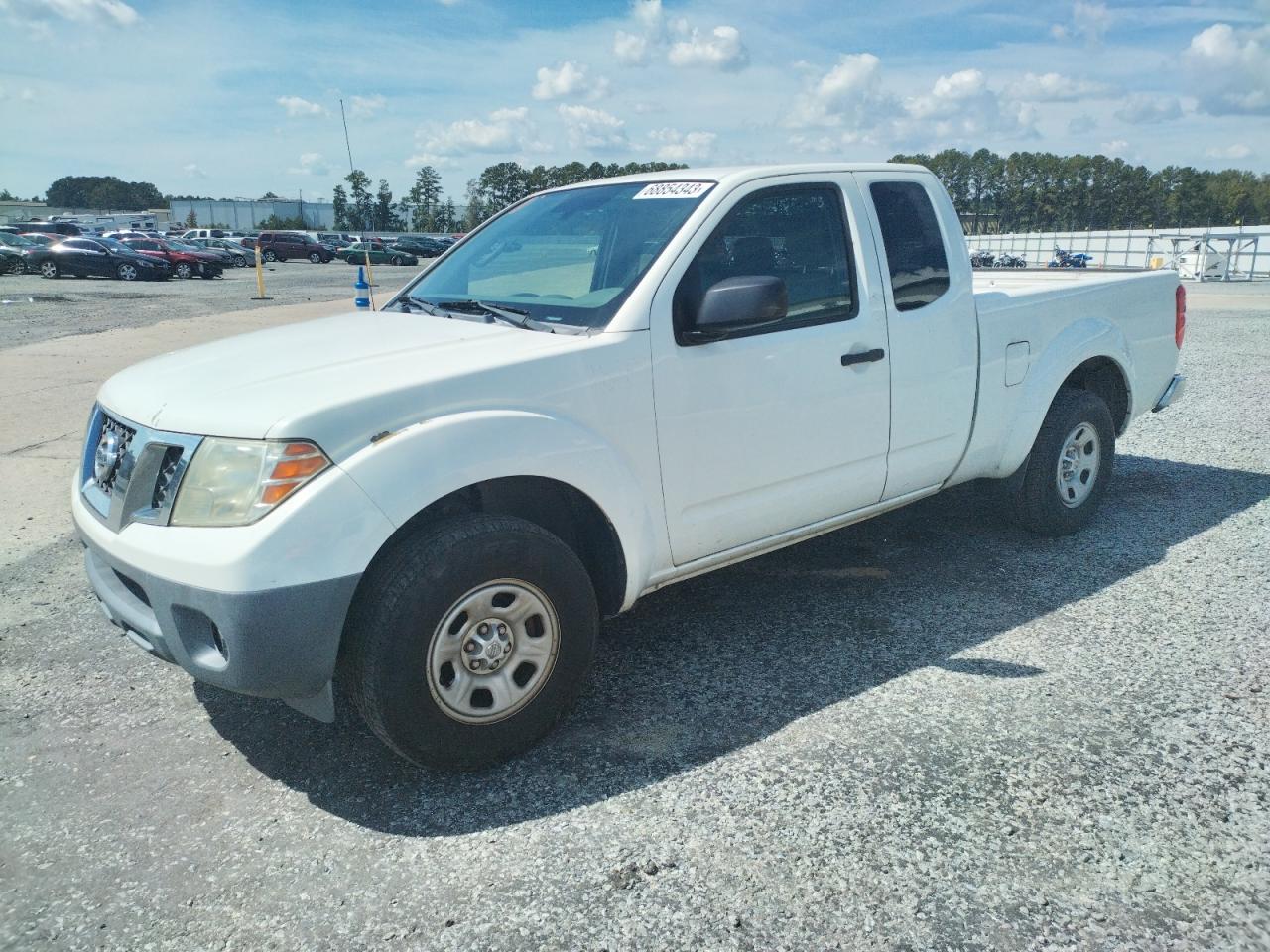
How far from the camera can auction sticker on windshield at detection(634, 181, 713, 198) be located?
11.6 feet

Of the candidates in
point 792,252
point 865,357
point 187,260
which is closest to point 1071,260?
point 187,260

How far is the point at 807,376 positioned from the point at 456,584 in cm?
162

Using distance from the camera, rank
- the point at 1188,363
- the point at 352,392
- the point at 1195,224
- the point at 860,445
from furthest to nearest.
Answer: the point at 1195,224
the point at 1188,363
the point at 860,445
the point at 352,392

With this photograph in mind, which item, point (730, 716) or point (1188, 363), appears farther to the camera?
point (1188, 363)

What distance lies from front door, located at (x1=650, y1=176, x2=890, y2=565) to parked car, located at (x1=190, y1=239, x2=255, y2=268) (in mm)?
49395

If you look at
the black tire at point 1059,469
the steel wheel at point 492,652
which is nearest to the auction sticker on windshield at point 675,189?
the steel wheel at point 492,652

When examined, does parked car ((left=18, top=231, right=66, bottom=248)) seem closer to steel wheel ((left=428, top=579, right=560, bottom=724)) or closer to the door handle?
the door handle

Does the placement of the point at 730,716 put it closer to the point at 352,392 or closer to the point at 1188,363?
the point at 352,392

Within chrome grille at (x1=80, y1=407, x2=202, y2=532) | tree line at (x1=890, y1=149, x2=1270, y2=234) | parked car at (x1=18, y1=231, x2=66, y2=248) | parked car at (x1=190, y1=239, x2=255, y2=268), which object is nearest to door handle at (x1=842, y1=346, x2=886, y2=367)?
chrome grille at (x1=80, y1=407, x2=202, y2=532)

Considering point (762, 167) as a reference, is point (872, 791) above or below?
below

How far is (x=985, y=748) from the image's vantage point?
308cm

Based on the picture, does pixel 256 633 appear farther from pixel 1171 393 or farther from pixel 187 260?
pixel 187 260

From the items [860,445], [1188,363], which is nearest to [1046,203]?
[1188,363]

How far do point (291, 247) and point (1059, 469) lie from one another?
54955mm
